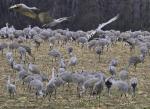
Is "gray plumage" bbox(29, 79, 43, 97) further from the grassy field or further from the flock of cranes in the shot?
the grassy field

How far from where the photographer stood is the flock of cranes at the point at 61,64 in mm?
13258

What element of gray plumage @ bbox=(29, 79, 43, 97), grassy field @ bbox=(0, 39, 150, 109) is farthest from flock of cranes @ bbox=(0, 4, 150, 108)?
grassy field @ bbox=(0, 39, 150, 109)

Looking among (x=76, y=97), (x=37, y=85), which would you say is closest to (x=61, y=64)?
(x=76, y=97)

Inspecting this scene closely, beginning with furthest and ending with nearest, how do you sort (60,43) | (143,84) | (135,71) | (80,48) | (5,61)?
(60,43)
(80,48)
(5,61)
(135,71)
(143,84)

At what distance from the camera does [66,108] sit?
12.5 metres

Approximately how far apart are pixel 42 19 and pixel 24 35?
1220cm

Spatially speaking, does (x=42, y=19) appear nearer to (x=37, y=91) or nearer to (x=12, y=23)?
(x=37, y=91)

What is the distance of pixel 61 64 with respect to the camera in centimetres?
1734

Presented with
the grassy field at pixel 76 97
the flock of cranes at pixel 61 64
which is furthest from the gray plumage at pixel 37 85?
the grassy field at pixel 76 97

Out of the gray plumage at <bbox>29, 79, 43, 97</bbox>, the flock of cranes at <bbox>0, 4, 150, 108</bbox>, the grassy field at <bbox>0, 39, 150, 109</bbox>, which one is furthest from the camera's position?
the flock of cranes at <bbox>0, 4, 150, 108</bbox>

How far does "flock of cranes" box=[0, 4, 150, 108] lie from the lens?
13.3m

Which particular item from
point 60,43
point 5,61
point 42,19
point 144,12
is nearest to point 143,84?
point 42,19

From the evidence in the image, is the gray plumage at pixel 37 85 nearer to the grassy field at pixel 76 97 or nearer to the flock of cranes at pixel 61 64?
the flock of cranes at pixel 61 64

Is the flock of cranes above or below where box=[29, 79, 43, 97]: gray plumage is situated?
above
